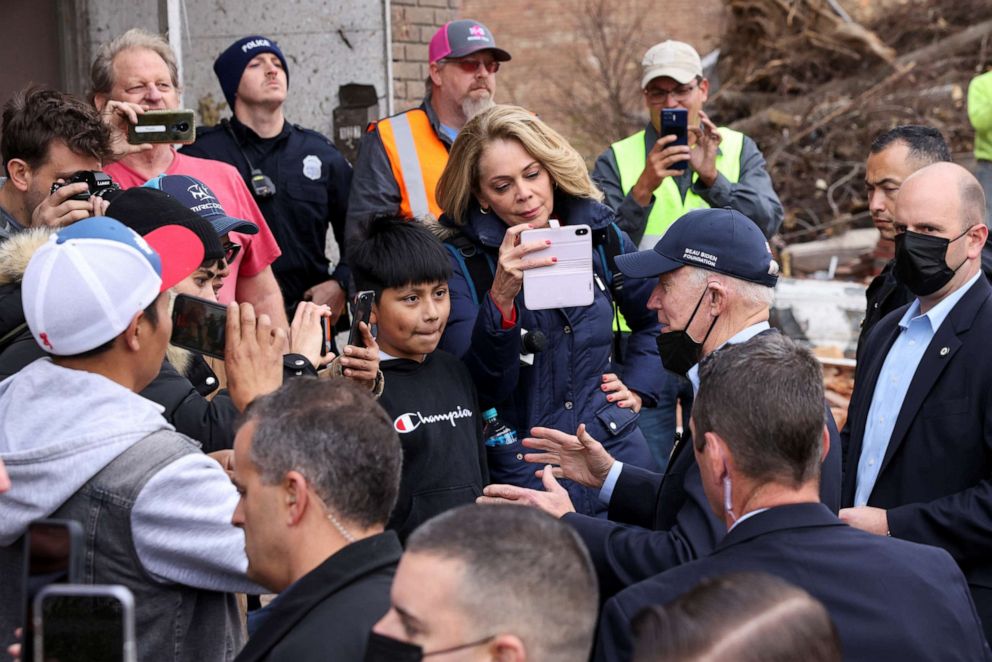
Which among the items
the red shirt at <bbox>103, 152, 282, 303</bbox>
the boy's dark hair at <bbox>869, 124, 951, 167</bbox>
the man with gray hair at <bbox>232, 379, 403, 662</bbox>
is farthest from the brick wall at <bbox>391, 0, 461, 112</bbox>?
the man with gray hair at <bbox>232, 379, 403, 662</bbox>

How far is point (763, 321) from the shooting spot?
3719 mm

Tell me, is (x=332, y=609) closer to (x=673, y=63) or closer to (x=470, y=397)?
(x=470, y=397)

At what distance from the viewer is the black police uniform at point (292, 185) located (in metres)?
5.99

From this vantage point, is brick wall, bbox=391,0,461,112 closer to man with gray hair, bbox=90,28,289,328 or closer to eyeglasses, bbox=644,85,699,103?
eyeglasses, bbox=644,85,699,103

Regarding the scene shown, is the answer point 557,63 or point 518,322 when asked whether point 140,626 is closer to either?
point 518,322

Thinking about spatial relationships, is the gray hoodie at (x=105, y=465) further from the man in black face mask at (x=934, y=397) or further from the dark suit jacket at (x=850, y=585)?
the man in black face mask at (x=934, y=397)

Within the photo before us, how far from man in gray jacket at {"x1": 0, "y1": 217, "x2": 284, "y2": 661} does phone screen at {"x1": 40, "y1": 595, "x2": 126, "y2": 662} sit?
24.9 inches

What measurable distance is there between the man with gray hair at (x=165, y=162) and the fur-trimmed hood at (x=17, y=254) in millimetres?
1142

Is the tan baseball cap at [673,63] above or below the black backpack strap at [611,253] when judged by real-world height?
above

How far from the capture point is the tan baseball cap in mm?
6246

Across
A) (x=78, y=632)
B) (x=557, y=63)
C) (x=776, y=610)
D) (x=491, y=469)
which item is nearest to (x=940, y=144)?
(x=491, y=469)

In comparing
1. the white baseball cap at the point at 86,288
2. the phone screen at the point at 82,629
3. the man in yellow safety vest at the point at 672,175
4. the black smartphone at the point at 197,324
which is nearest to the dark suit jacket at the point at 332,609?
the phone screen at the point at 82,629

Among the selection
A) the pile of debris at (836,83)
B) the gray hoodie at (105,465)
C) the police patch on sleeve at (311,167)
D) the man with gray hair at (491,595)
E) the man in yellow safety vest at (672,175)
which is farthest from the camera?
the pile of debris at (836,83)

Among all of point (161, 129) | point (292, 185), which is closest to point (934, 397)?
point (161, 129)
